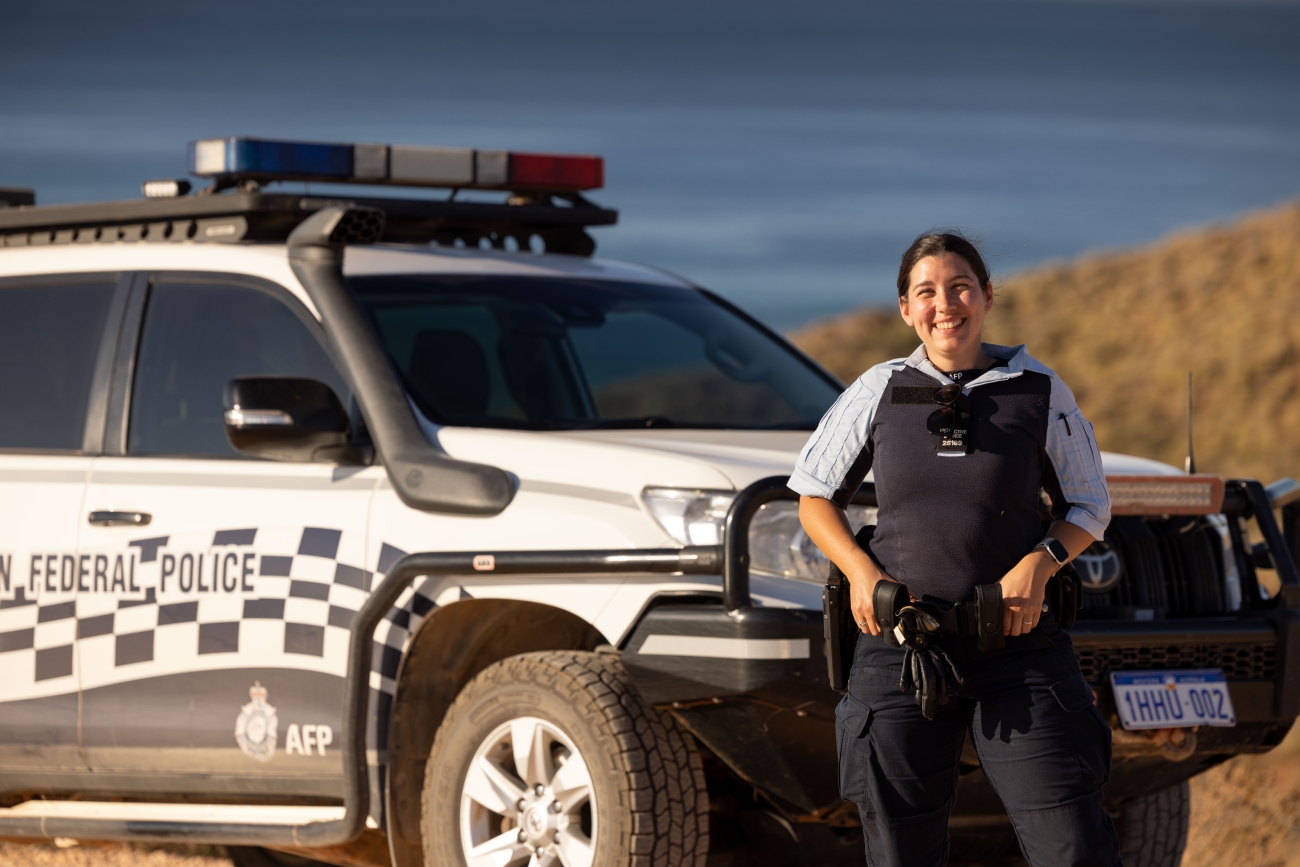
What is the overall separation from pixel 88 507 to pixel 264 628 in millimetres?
704

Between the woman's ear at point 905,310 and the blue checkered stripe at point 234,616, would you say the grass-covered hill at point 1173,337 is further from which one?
the woman's ear at point 905,310

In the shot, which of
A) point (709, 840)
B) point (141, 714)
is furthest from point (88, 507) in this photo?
point (709, 840)

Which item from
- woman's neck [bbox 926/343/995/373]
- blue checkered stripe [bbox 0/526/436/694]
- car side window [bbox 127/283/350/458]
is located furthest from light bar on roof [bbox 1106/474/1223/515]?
car side window [bbox 127/283/350/458]

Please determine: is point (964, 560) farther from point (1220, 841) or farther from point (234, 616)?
point (1220, 841)

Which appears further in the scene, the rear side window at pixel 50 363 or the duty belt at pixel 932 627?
the rear side window at pixel 50 363

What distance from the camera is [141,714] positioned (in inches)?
199

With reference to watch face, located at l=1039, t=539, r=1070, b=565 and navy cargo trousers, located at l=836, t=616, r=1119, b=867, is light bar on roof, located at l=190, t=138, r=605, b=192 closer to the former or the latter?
navy cargo trousers, located at l=836, t=616, r=1119, b=867

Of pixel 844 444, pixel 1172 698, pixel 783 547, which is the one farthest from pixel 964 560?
pixel 1172 698

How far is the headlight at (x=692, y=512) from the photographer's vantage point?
14.2 feet

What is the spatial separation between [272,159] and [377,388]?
3.82 feet

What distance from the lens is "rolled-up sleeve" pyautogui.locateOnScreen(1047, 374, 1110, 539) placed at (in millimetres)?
3623

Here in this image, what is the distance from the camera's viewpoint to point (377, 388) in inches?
191

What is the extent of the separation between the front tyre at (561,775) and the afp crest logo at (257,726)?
18.7 inches

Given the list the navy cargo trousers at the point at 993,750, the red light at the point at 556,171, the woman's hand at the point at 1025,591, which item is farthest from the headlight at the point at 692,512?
the red light at the point at 556,171
